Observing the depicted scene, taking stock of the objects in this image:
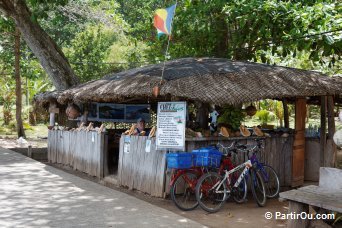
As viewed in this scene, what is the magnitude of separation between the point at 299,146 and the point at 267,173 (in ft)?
6.19

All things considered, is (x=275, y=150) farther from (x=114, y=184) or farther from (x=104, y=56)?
(x=104, y=56)

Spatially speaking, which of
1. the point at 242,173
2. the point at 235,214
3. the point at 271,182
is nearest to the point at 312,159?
the point at 271,182

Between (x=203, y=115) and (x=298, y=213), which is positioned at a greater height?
(x=203, y=115)

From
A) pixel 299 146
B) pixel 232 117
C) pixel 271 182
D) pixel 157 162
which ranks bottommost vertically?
pixel 271 182

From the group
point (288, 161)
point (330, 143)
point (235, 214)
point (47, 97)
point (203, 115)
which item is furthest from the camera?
point (47, 97)

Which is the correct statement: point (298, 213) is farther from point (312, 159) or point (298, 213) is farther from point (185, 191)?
point (312, 159)

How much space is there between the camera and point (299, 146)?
35.1ft

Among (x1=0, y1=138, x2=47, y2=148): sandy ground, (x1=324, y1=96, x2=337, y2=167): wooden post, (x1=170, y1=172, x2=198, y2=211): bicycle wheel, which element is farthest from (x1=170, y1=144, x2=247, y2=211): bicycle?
(x1=0, y1=138, x2=47, y2=148): sandy ground

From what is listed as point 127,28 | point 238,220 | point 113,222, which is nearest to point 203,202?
point 238,220

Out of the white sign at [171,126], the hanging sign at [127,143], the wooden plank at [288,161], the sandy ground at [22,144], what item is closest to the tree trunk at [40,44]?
the sandy ground at [22,144]

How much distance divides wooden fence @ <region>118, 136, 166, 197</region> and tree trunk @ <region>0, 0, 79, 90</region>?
20.2ft

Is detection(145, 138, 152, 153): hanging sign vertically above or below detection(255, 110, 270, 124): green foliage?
below

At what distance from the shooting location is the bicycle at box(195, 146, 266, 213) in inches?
317

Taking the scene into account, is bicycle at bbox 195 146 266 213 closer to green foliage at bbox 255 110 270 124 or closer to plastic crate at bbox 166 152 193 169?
plastic crate at bbox 166 152 193 169
